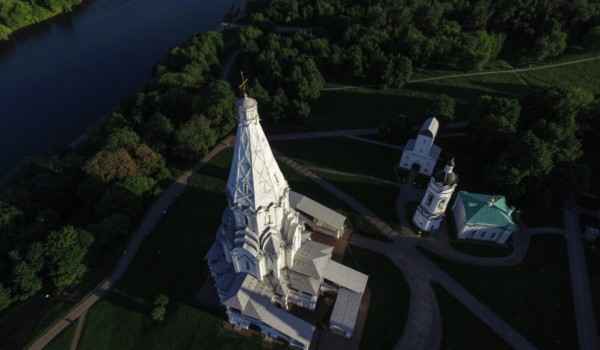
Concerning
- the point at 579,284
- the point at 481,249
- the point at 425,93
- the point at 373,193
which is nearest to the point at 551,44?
the point at 425,93

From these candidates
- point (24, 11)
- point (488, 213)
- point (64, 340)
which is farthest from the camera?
point (24, 11)

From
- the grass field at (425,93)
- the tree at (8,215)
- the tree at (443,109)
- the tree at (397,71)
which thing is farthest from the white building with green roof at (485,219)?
the tree at (8,215)

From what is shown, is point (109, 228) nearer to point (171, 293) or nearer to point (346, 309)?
point (171, 293)

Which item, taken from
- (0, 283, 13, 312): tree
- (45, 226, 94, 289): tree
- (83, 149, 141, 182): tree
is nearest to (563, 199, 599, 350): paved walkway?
(45, 226, 94, 289): tree

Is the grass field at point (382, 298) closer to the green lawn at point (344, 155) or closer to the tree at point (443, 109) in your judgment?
the green lawn at point (344, 155)

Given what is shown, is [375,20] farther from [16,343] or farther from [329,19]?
[16,343]
